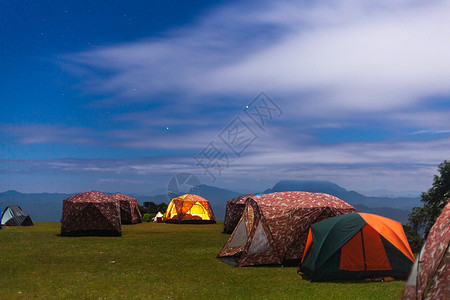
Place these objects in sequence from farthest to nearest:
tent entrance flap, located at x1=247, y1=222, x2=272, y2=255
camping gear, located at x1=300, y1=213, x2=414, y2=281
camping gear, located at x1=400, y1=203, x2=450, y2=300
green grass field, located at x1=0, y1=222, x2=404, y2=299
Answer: tent entrance flap, located at x1=247, y1=222, x2=272, y2=255, camping gear, located at x1=300, y1=213, x2=414, y2=281, green grass field, located at x1=0, y1=222, x2=404, y2=299, camping gear, located at x1=400, y1=203, x2=450, y2=300

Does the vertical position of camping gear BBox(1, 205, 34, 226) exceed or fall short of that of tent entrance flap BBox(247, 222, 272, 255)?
it exceeds it

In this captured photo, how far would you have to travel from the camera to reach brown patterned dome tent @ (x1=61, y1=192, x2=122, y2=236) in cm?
2620

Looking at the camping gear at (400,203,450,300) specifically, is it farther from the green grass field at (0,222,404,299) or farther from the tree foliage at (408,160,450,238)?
the tree foliage at (408,160,450,238)

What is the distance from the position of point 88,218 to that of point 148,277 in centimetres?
1477

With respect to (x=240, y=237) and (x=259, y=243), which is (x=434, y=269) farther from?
(x=240, y=237)

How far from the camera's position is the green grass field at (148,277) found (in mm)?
11008

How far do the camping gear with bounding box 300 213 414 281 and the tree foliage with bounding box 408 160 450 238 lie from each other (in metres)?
15.4

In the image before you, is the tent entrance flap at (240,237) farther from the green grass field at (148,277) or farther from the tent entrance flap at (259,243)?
the tent entrance flap at (259,243)

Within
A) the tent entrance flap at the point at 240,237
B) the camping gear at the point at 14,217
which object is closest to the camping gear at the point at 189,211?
the camping gear at the point at 14,217

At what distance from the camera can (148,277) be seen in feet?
43.7

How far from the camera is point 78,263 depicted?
1611 cm

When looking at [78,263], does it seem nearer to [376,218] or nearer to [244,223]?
[244,223]

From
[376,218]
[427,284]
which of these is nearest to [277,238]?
[376,218]

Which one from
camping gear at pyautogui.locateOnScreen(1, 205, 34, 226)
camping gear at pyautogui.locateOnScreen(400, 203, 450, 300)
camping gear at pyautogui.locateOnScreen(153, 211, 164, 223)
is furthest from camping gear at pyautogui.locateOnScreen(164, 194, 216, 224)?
camping gear at pyautogui.locateOnScreen(400, 203, 450, 300)
